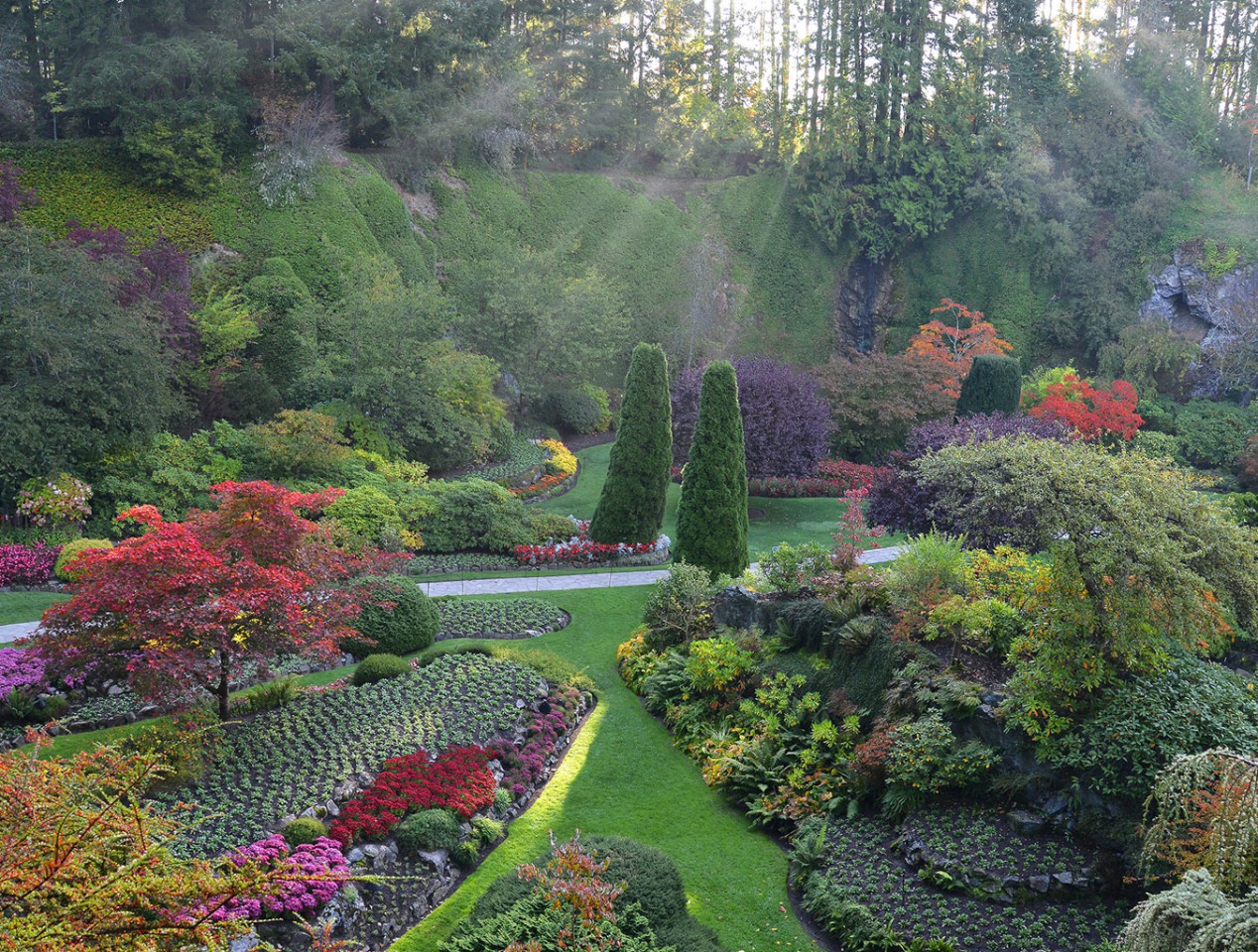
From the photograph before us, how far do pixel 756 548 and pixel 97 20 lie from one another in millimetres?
25514

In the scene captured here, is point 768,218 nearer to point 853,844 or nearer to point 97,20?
point 97,20

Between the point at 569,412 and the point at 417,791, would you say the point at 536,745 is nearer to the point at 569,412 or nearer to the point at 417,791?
the point at 417,791

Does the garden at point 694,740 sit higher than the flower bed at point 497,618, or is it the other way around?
the garden at point 694,740

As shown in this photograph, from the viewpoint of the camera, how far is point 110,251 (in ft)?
68.2

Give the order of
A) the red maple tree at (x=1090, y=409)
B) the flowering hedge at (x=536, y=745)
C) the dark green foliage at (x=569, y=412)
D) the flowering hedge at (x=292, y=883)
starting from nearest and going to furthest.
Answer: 1. the flowering hedge at (x=292, y=883)
2. the flowering hedge at (x=536, y=745)
3. the red maple tree at (x=1090, y=409)
4. the dark green foliage at (x=569, y=412)

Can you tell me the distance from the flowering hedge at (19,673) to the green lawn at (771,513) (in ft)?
39.6

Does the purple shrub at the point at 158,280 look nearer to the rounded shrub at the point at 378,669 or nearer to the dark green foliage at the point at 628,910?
the rounded shrub at the point at 378,669

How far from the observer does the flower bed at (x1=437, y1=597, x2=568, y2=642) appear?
47.7 ft

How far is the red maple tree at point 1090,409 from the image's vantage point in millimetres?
23500

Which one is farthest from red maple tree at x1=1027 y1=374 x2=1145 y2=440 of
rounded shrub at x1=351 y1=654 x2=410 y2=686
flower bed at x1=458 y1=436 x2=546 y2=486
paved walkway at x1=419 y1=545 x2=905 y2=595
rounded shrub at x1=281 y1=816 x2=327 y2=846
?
rounded shrub at x1=281 y1=816 x2=327 y2=846

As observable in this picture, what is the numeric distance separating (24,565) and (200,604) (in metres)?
7.97

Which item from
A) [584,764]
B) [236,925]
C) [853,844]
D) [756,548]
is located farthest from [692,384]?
[236,925]

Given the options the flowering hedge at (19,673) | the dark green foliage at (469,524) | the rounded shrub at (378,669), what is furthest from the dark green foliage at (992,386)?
the flowering hedge at (19,673)

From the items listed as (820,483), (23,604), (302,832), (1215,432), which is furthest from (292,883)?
(1215,432)
